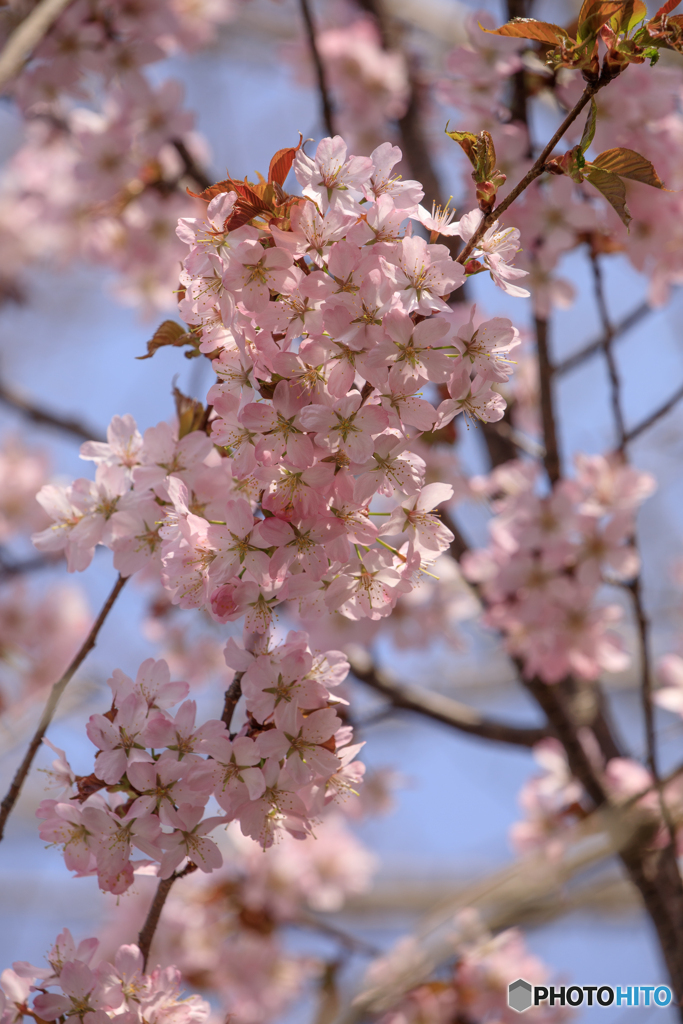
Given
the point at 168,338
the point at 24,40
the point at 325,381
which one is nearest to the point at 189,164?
the point at 24,40

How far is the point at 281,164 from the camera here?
81 cm

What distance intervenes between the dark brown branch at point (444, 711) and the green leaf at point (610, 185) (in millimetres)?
1333

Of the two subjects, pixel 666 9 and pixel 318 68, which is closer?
pixel 666 9

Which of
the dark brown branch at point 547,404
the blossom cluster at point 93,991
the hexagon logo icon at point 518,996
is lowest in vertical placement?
the blossom cluster at point 93,991

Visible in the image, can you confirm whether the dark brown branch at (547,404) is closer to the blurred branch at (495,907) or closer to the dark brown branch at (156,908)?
the blurred branch at (495,907)

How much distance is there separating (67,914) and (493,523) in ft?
14.4

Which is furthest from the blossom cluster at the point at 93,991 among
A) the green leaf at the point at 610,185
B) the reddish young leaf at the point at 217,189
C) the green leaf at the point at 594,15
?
the green leaf at the point at 594,15

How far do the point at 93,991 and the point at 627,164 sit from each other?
1049 millimetres

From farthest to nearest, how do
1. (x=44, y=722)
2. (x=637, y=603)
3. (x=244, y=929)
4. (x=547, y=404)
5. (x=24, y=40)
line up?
(x=244, y=929), (x=547, y=404), (x=637, y=603), (x=24, y=40), (x=44, y=722)

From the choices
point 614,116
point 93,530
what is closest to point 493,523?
point 614,116

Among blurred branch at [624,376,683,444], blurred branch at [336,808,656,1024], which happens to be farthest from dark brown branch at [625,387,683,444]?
blurred branch at [336,808,656,1024]

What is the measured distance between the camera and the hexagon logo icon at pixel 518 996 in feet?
5.32

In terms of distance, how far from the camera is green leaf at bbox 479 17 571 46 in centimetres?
81

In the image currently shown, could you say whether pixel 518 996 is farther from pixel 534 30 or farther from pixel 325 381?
pixel 534 30
